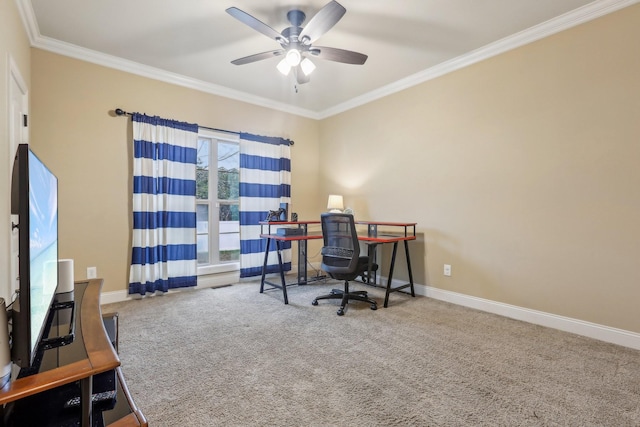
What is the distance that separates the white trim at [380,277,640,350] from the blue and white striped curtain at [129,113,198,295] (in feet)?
9.41

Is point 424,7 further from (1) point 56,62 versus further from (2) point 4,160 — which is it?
(1) point 56,62

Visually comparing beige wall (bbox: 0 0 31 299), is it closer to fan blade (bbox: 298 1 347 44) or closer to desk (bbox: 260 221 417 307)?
fan blade (bbox: 298 1 347 44)

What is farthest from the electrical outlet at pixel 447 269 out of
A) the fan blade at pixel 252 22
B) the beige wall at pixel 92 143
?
the beige wall at pixel 92 143

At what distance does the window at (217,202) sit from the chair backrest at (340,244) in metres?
1.62

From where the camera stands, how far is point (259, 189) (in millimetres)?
4301

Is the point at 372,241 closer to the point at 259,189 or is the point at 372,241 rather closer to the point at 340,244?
the point at 340,244

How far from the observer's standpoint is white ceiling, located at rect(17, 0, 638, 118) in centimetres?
240

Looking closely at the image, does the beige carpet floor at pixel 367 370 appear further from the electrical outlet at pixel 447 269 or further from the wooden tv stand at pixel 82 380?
the wooden tv stand at pixel 82 380

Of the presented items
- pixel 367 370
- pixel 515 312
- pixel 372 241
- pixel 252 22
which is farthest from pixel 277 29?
pixel 515 312

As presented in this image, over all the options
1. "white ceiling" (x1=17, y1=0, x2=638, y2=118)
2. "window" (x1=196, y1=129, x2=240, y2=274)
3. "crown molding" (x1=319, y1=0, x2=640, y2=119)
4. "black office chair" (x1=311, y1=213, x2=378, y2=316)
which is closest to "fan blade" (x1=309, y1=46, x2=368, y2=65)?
"white ceiling" (x1=17, y1=0, x2=638, y2=118)

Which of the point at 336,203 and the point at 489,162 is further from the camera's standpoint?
the point at 336,203

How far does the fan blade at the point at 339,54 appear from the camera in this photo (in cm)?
254

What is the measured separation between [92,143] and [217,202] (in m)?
1.47

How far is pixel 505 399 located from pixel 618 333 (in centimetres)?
141
